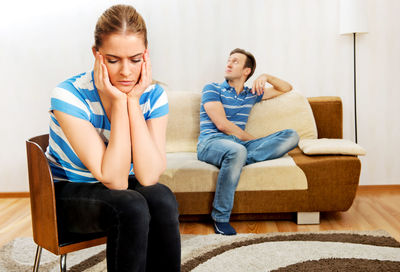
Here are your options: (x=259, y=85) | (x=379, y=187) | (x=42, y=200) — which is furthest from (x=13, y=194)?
(x=379, y=187)

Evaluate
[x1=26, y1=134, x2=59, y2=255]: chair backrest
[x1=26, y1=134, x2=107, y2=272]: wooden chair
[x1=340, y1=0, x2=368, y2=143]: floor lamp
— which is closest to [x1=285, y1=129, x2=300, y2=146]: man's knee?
[x1=340, y1=0, x2=368, y2=143]: floor lamp

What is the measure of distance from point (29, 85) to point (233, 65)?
1697mm

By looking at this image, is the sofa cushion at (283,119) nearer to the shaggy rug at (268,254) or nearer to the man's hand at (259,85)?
the man's hand at (259,85)

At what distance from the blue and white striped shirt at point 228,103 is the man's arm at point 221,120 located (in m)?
0.03

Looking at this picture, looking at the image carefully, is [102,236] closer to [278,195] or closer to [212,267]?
[212,267]

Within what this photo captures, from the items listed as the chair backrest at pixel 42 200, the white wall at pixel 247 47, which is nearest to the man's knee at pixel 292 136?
the white wall at pixel 247 47

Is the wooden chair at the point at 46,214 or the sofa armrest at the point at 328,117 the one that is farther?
the sofa armrest at the point at 328,117

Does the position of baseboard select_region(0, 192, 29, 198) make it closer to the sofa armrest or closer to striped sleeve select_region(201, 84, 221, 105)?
striped sleeve select_region(201, 84, 221, 105)

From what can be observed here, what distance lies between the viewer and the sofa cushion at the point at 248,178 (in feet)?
8.89

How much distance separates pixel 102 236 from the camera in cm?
156

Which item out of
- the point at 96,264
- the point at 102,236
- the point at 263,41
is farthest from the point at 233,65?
the point at 102,236

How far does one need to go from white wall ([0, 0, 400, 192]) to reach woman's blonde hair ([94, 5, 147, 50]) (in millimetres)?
2110

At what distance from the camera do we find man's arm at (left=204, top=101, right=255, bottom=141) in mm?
2961

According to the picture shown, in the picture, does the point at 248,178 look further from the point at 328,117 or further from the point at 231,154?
the point at 328,117
